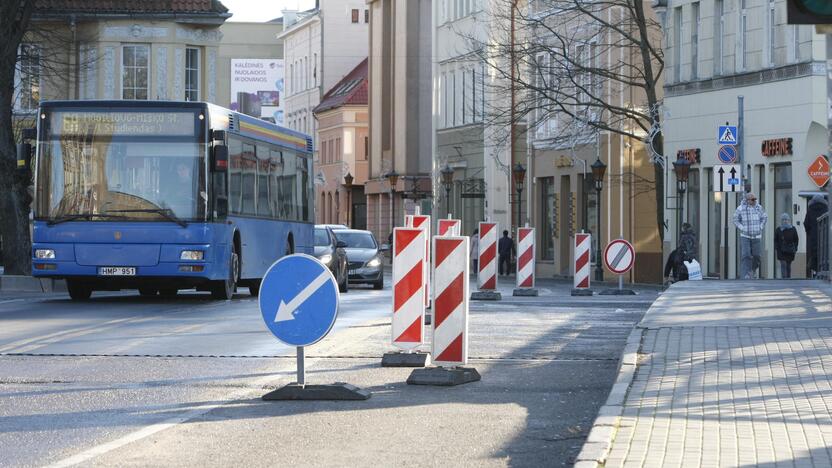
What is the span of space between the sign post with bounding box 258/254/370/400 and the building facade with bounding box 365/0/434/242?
67.6 m

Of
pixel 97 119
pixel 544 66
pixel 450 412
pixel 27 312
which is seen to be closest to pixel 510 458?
pixel 450 412

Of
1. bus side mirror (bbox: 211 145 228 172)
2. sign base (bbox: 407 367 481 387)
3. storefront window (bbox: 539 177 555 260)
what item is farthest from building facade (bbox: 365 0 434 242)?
sign base (bbox: 407 367 481 387)

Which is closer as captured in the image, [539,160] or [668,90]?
[668,90]

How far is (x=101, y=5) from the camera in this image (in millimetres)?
65000

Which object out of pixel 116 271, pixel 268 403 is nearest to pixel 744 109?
pixel 116 271

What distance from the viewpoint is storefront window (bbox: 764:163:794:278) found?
43.2 m

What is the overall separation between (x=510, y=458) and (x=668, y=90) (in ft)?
→ 141

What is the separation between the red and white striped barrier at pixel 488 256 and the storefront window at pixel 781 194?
15.0 metres

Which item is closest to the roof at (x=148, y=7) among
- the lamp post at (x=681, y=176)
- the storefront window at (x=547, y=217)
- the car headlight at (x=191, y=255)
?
the storefront window at (x=547, y=217)

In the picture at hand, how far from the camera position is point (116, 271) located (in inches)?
1013

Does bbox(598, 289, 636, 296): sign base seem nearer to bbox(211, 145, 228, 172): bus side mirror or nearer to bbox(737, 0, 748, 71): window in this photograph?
Answer: bbox(211, 145, 228, 172): bus side mirror

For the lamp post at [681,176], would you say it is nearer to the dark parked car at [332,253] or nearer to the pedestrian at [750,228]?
the pedestrian at [750,228]

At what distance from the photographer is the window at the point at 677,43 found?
51.1m

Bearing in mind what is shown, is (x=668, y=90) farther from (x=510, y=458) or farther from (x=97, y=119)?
(x=510, y=458)
